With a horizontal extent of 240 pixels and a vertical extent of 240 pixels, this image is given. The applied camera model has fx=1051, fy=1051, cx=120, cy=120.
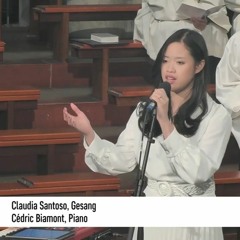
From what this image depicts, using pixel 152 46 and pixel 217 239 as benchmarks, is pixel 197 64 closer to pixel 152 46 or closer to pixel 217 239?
pixel 217 239

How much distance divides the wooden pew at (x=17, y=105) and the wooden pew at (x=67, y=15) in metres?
0.83

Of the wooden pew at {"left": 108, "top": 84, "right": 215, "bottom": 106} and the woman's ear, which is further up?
the woman's ear

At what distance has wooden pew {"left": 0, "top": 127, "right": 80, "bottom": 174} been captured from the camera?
5930 millimetres

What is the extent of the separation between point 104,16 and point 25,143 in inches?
65.6

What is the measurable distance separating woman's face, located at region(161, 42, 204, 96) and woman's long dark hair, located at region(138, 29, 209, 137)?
0.02 meters

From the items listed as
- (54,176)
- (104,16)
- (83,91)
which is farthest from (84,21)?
(54,176)

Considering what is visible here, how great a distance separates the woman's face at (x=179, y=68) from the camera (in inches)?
160

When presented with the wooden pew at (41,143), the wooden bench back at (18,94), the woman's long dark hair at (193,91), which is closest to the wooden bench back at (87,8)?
the wooden bench back at (18,94)

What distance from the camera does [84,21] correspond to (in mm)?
7695

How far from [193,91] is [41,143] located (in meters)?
2.04

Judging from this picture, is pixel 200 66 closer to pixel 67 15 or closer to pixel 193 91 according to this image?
pixel 193 91

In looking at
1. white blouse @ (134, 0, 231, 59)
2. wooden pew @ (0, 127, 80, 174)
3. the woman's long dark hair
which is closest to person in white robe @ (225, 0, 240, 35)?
white blouse @ (134, 0, 231, 59)

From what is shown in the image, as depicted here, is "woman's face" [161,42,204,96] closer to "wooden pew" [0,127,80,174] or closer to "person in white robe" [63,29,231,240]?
"person in white robe" [63,29,231,240]

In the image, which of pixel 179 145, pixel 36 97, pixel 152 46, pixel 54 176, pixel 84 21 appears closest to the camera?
pixel 179 145
